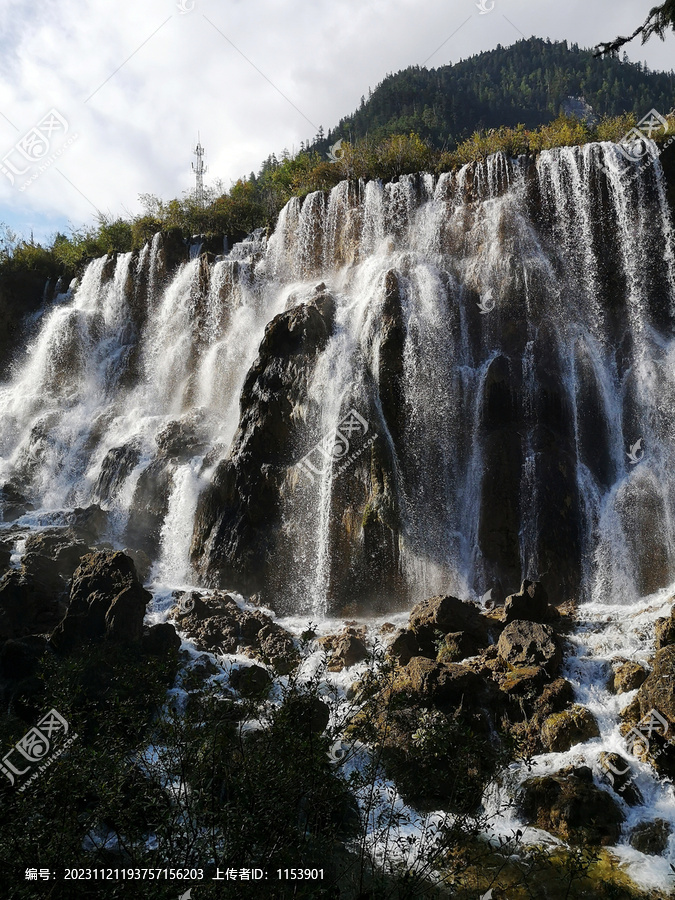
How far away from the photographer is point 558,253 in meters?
21.8

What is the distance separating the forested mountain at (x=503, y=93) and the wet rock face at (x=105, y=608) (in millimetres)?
69036

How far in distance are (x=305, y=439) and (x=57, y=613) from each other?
29.3 ft

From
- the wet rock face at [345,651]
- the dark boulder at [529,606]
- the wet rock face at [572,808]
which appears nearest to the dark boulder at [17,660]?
the wet rock face at [345,651]

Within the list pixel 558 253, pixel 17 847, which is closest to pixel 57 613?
pixel 17 847

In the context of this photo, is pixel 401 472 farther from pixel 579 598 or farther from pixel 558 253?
pixel 558 253

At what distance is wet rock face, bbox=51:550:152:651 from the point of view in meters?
12.8

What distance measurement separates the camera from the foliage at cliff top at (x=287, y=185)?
27.2 metres

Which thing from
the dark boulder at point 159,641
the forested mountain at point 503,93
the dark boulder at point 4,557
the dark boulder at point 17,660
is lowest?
the dark boulder at point 17,660

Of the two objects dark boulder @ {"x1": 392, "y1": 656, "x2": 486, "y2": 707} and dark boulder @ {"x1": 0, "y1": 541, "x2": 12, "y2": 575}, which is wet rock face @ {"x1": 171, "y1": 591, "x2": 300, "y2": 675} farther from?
dark boulder @ {"x1": 0, "y1": 541, "x2": 12, "y2": 575}

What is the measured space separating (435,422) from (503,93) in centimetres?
10230

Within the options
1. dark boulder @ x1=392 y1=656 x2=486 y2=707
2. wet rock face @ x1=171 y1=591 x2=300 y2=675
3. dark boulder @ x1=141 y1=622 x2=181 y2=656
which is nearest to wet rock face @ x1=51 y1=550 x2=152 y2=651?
dark boulder @ x1=141 y1=622 x2=181 y2=656

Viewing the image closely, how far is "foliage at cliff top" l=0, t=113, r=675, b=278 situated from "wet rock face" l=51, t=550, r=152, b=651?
69.9ft

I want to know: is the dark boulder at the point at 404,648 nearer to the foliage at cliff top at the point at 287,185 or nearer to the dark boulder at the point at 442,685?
the dark boulder at the point at 442,685

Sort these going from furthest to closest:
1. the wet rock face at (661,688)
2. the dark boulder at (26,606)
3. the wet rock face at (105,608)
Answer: the dark boulder at (26,606) → the wet rock face at (105,608) → the wet rock face at (661,688)
